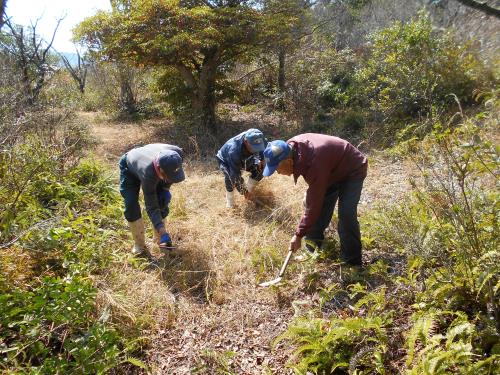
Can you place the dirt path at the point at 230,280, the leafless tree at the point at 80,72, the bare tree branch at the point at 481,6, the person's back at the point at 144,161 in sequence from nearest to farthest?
the bare tree branch at the point at 481,6
the dirt path at the point at 230,280
the person's back at the point at 144,161
the leafless tree at the point at 80,72

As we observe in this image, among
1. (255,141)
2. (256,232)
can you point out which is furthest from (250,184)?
(256,232)

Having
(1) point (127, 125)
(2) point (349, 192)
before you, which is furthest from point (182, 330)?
(1) point (127, 125)

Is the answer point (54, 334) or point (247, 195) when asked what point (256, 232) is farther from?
point (54, 334)

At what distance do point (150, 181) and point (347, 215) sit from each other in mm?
1864

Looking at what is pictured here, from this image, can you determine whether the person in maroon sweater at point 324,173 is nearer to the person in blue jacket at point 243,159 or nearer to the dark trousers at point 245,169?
the person in blue jacket at point 243,159

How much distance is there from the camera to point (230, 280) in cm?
353

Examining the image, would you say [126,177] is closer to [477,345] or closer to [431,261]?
[431,261]

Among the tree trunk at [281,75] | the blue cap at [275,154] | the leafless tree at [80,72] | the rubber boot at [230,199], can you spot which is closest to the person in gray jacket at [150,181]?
the blue cap at [275,154]

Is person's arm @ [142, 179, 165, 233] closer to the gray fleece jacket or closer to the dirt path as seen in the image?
the gray fleece jacket

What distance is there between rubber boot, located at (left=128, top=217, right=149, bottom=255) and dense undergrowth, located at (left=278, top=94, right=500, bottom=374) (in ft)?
6.47

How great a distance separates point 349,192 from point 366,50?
9.01m

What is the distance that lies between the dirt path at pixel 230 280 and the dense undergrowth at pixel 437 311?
346 millimetres

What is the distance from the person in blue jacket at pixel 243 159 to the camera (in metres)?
4.39

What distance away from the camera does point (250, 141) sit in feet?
14.3
